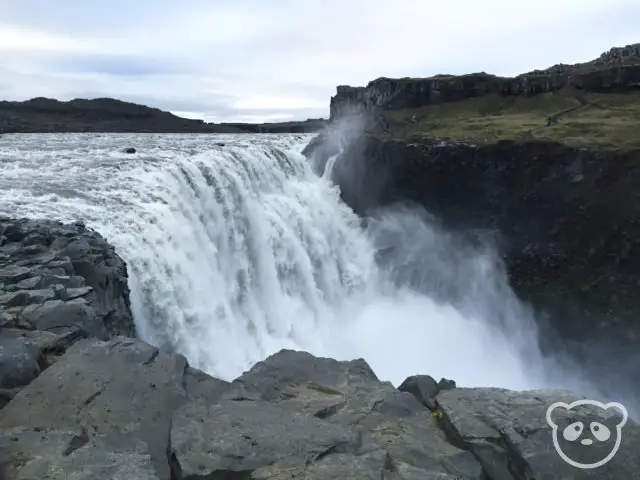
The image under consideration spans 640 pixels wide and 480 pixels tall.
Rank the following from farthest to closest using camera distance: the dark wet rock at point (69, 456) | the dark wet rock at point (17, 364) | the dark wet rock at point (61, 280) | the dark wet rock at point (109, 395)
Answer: the dark wet rock at point (61, 280), the dark wet rock at point (17, 364), the dark wet rock at point (109, 395), the dark wet rock at point (69, 456)

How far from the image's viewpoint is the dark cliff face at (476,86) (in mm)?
45219

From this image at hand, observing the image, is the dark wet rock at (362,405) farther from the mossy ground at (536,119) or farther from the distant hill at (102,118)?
the distant hill at (102,118)

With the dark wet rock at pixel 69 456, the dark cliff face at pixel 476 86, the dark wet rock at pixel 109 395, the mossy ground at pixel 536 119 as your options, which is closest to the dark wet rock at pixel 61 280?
the dark wet rock at pixel 109 395

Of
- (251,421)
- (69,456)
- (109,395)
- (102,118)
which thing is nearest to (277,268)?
(109,395)

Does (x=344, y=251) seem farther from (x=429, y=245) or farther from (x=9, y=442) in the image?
(x=9, y=442)

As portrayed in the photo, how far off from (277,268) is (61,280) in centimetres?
1294

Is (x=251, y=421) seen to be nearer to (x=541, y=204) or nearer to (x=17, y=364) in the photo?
(x=17, y=364)

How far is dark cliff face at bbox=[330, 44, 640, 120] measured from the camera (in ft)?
148

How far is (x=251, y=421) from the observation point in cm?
679

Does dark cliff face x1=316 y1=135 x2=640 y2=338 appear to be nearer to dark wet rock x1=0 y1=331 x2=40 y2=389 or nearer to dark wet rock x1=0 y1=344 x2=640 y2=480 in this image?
dark wet rock x1=0 y1=344 x2=640 y2=480

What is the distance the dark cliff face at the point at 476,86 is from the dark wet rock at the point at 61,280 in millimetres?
40932

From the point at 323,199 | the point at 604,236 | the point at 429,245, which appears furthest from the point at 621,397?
the point at 323,199

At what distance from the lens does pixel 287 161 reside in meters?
33.1

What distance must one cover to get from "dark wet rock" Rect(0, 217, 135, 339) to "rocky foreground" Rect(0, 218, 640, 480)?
0.10 metres
